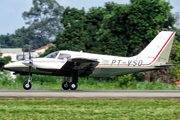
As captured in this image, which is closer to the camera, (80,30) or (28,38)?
(80,30)

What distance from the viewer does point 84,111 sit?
31.8ft

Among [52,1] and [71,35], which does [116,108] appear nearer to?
[71,35]

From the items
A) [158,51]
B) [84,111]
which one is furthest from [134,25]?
[84,111]

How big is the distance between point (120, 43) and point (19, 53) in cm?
8199

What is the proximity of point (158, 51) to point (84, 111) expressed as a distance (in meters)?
12.5

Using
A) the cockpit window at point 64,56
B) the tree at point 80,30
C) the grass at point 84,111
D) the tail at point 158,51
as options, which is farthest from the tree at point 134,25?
the grass at point 84,111

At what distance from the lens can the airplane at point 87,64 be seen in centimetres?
1781

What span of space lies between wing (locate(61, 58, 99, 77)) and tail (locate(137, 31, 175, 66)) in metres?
4.15

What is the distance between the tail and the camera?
20344mm

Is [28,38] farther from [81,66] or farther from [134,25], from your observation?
[81,66]

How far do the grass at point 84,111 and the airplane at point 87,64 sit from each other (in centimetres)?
572

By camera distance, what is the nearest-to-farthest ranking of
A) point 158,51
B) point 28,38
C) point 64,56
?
1. point 64,56
2. point 158,51
3. point 28,38

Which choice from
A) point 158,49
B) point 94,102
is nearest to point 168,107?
point 94,102

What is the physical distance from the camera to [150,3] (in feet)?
105
